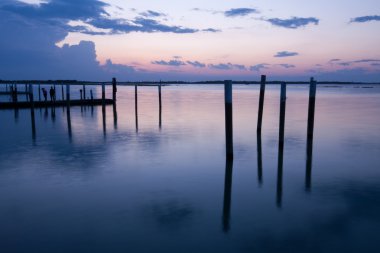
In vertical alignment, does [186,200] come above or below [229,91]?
below

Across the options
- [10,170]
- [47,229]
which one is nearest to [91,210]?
[47,229]

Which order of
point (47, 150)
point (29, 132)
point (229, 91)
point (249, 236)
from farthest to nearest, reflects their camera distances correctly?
point (29, 132), point (47, 150), point (229, 91), point (249, 236)

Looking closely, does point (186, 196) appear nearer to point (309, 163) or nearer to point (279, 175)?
point (279, 175)

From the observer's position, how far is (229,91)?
432 inches

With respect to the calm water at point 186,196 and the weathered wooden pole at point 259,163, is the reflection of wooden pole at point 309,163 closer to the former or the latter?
the calm water at point 186,196

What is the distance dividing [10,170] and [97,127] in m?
11.2

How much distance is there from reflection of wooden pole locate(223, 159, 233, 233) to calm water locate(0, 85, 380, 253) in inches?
1.1

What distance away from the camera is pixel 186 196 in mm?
8703

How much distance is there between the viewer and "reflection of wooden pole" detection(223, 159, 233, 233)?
6932 mm

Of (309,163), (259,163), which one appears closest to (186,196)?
(259,163)

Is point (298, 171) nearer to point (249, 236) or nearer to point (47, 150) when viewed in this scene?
point (249, 236)

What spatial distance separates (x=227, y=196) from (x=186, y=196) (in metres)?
1.01

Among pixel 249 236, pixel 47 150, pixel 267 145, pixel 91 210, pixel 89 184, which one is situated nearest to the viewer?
pixel 249 236

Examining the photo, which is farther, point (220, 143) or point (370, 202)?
point (220, 143)
